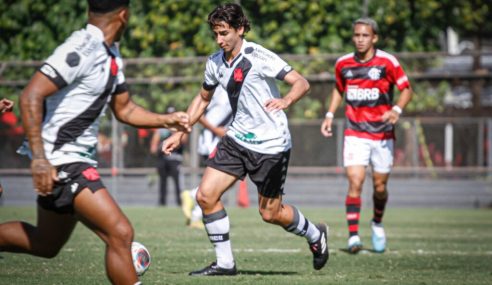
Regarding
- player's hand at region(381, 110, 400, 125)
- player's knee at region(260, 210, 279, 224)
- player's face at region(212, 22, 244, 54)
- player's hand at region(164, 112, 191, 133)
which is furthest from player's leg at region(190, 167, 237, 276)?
player's hand at region(381, 110, 400, 125)

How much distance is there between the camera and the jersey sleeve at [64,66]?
545 cm

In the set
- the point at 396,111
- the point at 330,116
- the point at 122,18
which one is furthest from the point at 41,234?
the point at 330,116

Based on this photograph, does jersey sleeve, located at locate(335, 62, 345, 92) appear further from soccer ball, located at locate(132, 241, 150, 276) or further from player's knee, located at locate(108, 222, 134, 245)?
player's knee, located at locate(108, 222, 134, 245)

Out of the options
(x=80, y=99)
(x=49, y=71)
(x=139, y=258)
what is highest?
(x=49, y=71)

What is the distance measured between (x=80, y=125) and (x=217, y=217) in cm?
263

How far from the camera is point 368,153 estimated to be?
35.1 ft

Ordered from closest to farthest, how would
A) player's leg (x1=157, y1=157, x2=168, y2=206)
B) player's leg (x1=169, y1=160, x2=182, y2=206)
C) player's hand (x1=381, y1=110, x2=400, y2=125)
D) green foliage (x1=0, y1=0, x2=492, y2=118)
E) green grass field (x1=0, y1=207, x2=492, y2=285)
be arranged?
green grass field (x1=0, y1=207, x2=492, y2=285), player's hand (x1=381, y1=110, x2=400, y2=125), player's leg (x1=169, y1=160, x2=182, y2=206), player's leg (x1=157, y1=157, x2=168, y2=206), green foliage (x1=0, y1=0, x2=492, y2=118)

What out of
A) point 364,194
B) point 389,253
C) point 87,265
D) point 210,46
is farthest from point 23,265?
point 210,46

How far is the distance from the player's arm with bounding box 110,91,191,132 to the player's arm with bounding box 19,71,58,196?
66 cm

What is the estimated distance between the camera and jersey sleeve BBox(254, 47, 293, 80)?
7820 mm

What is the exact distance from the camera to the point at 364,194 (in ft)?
69.6

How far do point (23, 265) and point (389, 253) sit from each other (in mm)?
3999

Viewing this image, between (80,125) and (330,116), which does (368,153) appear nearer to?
(330,116)

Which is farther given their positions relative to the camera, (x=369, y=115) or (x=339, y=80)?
(x=339, y=80)
